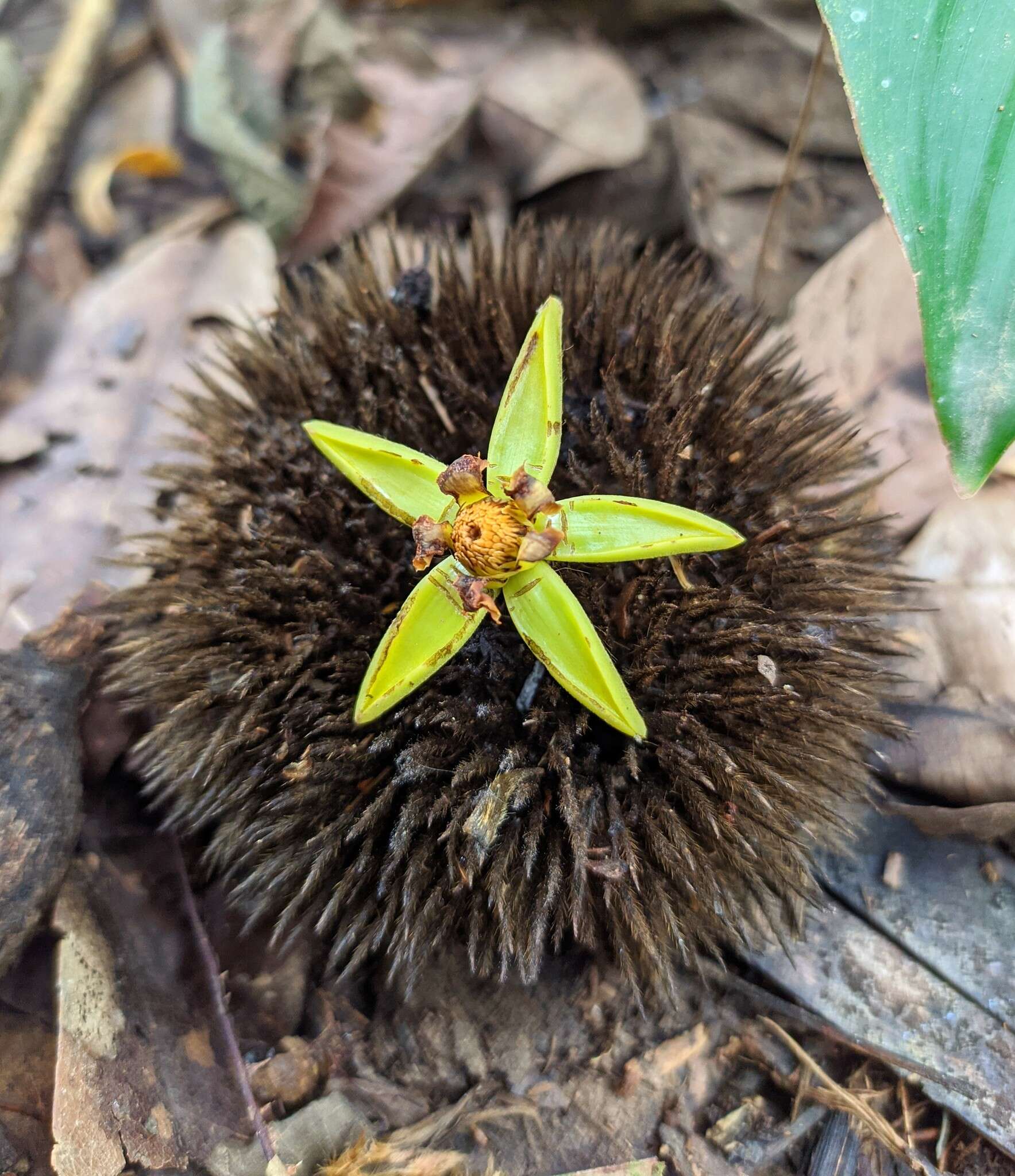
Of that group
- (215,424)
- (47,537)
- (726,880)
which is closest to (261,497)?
(215,424)

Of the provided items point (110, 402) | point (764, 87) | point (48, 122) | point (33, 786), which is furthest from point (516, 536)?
point (48, 122)

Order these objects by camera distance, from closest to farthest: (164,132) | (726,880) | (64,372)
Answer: (726,880) → (64,372) → (164,132)

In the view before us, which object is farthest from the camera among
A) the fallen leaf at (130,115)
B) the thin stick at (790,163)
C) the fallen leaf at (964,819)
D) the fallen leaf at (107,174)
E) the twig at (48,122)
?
the fallen leaf at (130,115)

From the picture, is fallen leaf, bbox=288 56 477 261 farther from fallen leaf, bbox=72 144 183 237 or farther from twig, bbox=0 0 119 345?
twig, bbox=0 0 119 345

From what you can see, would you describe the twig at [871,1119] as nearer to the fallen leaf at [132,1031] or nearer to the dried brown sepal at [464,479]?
the fallen leaf at [132,1031]

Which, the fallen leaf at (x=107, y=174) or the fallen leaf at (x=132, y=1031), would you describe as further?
the fallen leaf at (x=107, y=174)

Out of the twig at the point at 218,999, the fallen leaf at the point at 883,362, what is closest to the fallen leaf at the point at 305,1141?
the twig at the point at 218,999

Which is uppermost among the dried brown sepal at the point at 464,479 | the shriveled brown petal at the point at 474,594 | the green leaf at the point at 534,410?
the green leaf at the point at 534,410

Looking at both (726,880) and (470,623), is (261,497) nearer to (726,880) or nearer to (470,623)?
(470,623)

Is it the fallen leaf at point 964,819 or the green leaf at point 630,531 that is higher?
the green leaf at point 630,531
